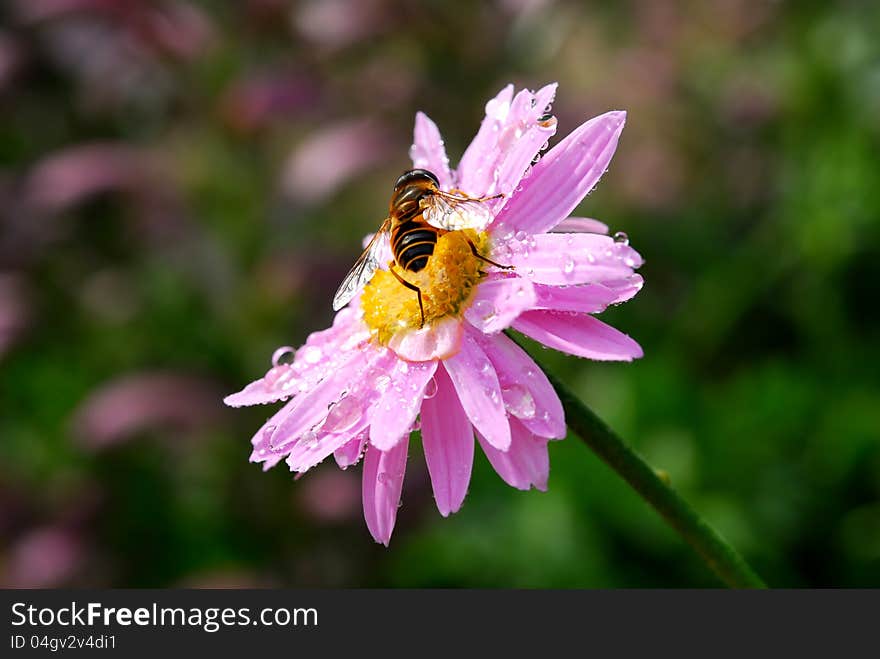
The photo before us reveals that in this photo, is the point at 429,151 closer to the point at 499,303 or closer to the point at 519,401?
the point at 499,303

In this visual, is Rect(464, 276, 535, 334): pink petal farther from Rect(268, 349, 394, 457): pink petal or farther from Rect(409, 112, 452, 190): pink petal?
Rect(409, 112, 452, 190): pink petal

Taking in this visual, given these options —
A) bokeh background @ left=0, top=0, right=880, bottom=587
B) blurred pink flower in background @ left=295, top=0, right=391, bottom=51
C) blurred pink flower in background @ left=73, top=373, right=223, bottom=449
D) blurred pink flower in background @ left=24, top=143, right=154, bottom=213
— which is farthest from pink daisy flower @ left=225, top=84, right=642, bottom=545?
blurred pink flower in background @ left=24, top=143, right=154, bottom=213

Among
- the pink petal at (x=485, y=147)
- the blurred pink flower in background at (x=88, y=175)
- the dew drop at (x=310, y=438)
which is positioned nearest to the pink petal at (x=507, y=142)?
the pink petal at (x=485, y=147)

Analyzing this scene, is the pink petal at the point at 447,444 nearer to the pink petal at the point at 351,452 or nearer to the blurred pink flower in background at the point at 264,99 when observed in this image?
the pink petal at the point at 351,452

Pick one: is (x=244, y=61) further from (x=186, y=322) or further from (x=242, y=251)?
(x=186, y=322)

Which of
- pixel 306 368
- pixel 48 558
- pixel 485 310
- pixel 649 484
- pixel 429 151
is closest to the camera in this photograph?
pixel 649 484

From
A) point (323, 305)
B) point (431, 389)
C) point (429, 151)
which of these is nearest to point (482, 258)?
point (431, 389)
